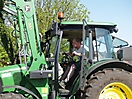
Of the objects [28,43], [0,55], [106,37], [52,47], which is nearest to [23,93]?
[28,43]

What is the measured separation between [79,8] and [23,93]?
17046mm

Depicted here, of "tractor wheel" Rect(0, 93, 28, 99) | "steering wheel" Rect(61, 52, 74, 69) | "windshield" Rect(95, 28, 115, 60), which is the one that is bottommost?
"tractor wheel" Rect(0, 93, 28, 99)

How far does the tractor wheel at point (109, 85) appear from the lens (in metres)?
4.73

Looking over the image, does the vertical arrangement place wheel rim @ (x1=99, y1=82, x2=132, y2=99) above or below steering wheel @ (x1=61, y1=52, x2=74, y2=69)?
below

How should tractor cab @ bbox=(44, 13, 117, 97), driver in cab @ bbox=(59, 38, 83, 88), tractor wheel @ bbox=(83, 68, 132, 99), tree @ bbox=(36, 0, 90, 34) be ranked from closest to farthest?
1. tractor wheel @ bbox=(83, 68, 132, 99)
2. tractor cab @ bbox=(44, 13, 117, 97)
3. driver in cab @ bbox=(59, 38, 83, 88)
4. tree @ bbox=(36, 0, 90, 34)

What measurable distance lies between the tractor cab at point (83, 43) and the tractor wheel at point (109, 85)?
21 cm

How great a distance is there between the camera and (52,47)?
5531mm

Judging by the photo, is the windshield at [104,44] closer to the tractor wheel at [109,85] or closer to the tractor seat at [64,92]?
the tractor wheel at [109,85]

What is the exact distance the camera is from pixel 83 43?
15.9ft

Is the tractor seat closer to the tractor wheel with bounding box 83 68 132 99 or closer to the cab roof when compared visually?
the tractor wheel with bounding box 83 68 132 99

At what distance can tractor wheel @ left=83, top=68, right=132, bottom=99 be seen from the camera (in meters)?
4.73

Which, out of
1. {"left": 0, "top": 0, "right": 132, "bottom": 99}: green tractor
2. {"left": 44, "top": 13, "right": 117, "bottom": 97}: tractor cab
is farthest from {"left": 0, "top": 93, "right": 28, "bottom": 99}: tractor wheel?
{"left": 44, "top": 13, "right": 117, "bottom": 97}: tractor cab

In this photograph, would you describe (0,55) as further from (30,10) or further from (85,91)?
(85,91)

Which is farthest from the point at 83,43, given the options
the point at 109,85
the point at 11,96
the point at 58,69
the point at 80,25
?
the point at 11,96
